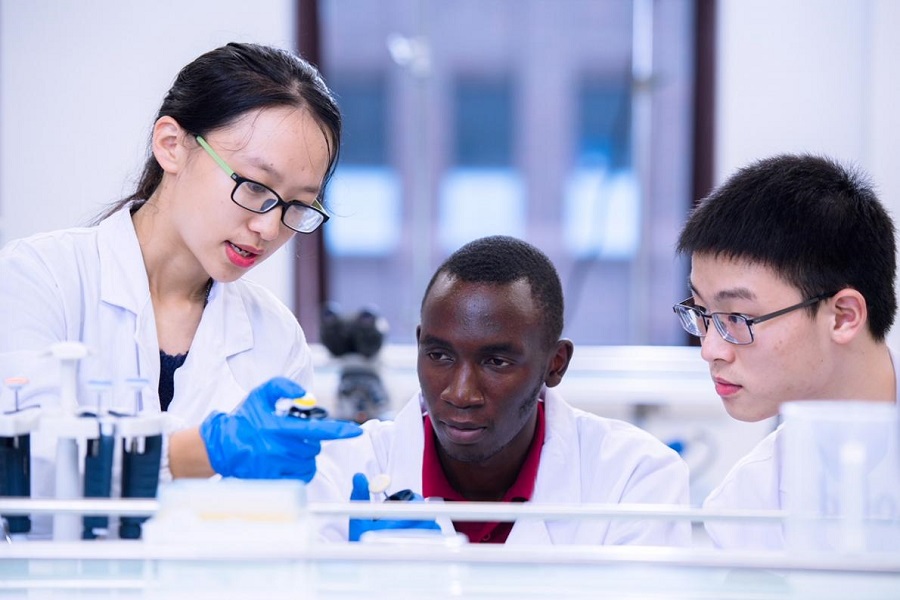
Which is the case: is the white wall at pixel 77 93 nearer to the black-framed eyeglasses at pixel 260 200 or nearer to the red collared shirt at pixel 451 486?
the black-framed eyeglasses at pixel 260 200

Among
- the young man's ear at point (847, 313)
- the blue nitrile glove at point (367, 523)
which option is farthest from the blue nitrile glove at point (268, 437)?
the young man's ear at point (847, 313)

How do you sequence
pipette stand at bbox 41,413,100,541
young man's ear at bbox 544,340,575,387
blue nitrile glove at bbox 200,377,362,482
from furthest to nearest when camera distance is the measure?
young man's ear at bbox 544,340,575,387
blue nitrile glove at bbox 200,377,362,482
pipette stand at bbox 41,413,100,541

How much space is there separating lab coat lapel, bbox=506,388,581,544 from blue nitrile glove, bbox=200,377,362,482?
57cm

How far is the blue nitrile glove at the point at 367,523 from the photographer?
114 cm

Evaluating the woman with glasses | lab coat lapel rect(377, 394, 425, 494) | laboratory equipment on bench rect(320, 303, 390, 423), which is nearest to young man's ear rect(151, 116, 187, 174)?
the woman with glasses

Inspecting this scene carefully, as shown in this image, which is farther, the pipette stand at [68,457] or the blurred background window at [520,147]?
the blurred background window at [520,147]

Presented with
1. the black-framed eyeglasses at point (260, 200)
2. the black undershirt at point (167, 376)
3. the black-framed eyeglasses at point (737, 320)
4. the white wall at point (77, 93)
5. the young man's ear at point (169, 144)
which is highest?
the white wall at point (77, 93)

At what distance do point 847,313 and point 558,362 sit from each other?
0.50 m

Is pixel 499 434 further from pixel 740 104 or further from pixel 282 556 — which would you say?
pixel 740 104

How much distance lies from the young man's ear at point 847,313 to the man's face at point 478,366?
47 cm

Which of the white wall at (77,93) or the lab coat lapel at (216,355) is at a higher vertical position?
the white wall at (77,93)

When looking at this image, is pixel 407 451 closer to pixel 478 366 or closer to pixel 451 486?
pixel 451 486

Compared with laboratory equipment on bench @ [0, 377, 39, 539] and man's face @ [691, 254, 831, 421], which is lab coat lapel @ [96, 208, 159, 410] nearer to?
laboratory equipment on bench @ [0, 377, 39, 539]

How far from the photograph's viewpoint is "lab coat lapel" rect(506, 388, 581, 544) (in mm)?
1579
